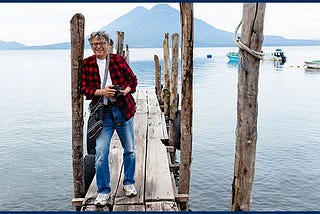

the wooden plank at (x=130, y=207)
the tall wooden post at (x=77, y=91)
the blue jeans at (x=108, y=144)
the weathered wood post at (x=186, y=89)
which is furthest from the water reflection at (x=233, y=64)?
the wooden plank at (x=130, y=207)

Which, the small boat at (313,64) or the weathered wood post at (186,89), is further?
the small boat at (313,64)

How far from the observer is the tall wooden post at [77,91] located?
5.50 meters

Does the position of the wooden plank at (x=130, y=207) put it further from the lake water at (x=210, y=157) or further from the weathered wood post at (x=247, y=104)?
the lake water at (x=210, y=157)

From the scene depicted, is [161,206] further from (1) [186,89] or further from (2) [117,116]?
(1) [186,89]

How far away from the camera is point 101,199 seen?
5172 mm

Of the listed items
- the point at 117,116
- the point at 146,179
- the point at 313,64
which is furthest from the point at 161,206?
the point at 313,64

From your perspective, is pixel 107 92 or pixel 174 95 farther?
pixel 174 95

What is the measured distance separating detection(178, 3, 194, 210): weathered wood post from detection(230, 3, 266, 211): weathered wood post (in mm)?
1640

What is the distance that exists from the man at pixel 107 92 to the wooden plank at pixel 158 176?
2.37 feet

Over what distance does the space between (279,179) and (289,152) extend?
11.1 feet

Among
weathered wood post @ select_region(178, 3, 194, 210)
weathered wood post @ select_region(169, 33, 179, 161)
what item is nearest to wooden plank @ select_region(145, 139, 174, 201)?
weathered wood post @ select_region(178, 3, 194, 210)

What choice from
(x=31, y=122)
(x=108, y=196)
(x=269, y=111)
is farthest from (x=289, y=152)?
(x=31, y=122)

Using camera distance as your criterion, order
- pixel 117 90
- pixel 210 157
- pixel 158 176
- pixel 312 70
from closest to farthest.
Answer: pixel 117 90, pixel 158 176, pixel 210 157, pixel 312 70

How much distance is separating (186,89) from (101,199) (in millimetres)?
2315
